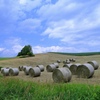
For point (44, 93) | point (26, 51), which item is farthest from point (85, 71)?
point (26, 51)

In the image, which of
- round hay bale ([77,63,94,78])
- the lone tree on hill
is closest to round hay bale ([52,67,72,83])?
round hay bale ([77,63,94,78])

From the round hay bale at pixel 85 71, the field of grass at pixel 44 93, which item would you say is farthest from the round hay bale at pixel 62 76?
the field of grass at pixel 44 93

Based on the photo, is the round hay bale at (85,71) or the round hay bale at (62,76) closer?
the round hay bale at (62,76)

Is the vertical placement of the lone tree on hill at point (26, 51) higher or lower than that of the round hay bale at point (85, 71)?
higher

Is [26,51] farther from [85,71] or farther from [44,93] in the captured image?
[44,93]

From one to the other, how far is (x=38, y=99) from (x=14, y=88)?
1881 mm

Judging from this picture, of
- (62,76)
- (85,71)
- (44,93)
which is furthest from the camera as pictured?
(85,71)

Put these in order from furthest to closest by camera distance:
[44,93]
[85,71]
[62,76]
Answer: [85,71], [62,76], [44,93]

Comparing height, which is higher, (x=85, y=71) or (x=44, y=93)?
(x=85, y=71)

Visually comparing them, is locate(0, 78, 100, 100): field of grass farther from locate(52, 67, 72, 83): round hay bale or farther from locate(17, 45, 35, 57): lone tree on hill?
locate(17, 45, 35, 57): lone tree on hill

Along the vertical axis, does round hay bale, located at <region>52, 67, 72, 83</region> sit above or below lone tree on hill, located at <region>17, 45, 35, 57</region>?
below

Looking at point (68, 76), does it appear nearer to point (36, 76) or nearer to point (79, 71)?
point (79, 71)

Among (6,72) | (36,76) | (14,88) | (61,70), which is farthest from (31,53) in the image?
(14,88)

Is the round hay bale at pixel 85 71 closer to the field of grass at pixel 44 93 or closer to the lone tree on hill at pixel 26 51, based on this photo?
the field of grass at pixel 44 93
